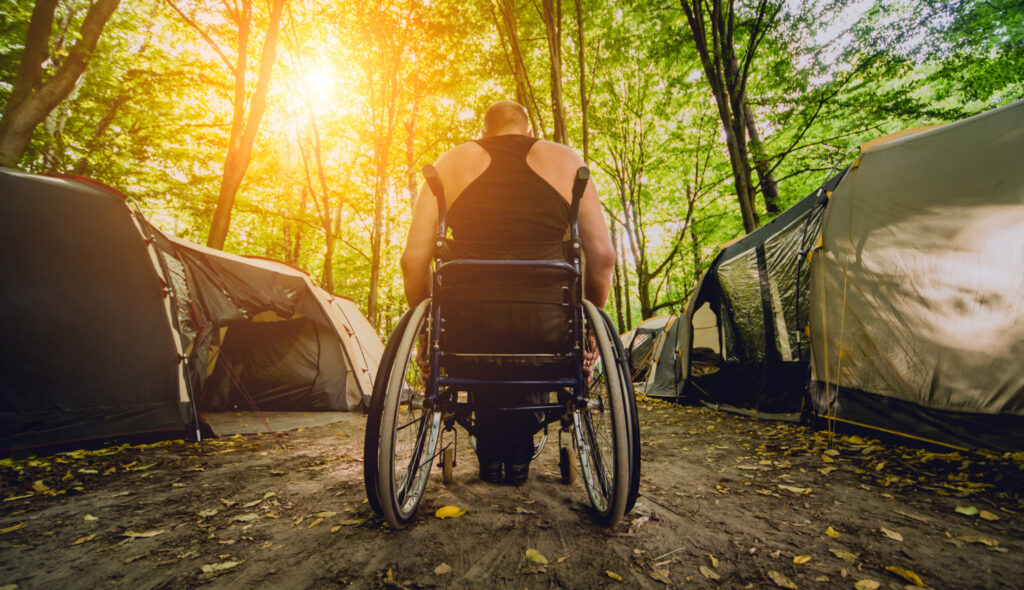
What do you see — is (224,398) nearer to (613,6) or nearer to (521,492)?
(521,492)

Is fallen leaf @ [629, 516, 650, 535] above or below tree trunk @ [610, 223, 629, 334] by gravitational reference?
below

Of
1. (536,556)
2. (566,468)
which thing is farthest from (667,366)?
(536,556)

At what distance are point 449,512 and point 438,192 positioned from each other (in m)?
1.56

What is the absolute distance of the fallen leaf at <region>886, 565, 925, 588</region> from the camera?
1.34m

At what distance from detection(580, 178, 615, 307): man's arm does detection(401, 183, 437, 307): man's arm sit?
2.66 ft

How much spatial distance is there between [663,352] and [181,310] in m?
7.41

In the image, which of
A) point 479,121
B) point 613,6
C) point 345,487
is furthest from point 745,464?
point 479,121

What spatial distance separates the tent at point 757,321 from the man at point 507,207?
351 centimetres

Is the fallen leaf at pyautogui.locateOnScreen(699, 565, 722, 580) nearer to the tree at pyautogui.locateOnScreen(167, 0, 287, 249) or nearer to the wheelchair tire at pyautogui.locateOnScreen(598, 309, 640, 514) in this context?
the wheelchair tire at pyautogui.locateOnScreen(598, 309, 640, 514)

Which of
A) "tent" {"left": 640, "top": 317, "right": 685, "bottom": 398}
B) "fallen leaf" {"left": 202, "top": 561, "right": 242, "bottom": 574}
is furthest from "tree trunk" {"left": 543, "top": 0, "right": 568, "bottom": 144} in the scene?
"fallen leaf" {"left": 202, "top": 561, "right": 242, "bottom": 574}

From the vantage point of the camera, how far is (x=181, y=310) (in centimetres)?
420

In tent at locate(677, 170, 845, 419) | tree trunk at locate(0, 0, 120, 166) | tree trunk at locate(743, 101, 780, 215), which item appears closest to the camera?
tent at locate(677, 170, 845, 419)

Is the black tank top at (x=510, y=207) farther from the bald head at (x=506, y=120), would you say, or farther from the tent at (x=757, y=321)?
the tent at (x=757, y=321)

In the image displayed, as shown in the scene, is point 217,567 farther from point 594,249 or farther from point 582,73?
point 582,73
